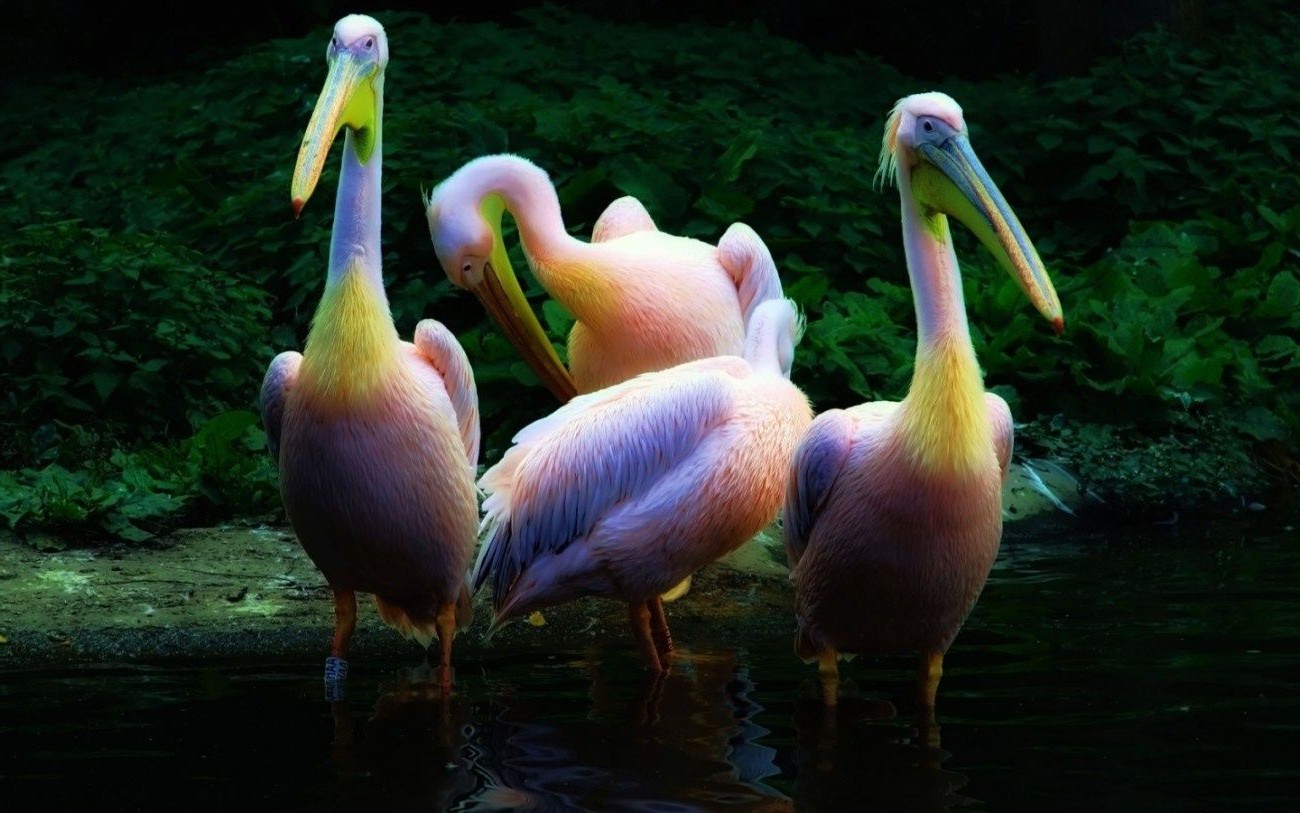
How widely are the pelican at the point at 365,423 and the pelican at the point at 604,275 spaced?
3.05 ft

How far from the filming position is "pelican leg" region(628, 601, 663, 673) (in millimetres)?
5020

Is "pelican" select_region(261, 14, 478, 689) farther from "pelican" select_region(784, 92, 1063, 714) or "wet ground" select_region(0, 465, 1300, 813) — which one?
"pelican" select_region(784, 92, 1063, 714)

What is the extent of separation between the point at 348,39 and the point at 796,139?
435 cm

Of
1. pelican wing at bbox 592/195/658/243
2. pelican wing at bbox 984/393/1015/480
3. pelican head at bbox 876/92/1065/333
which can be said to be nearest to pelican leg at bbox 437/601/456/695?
pelican wing at bbox 984/393/1015/480

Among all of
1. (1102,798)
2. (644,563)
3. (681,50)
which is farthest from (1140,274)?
(1102,798)

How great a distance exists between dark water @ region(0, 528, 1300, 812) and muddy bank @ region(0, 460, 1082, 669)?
0.20 meters

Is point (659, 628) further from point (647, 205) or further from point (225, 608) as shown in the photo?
point (647, 205)

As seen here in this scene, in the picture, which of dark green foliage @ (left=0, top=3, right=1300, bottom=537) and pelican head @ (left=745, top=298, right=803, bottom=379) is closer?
pelican head @ (left=745, top=298, right=803, bottom=379)

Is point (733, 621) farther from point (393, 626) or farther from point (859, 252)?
point (859, 252)

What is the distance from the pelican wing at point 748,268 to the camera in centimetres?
600

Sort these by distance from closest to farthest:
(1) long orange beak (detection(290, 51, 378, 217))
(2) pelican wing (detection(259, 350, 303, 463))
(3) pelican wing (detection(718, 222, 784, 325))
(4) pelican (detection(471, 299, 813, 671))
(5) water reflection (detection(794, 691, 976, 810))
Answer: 1. (5) water reflection (detection(794, 691, 976, 810))
2. (1) long orange beak (detection(290, 51, 378, 217))
3. (4) pelican (detection(471, 299, 813, 671))
4. (2) pelican wing (detection(259, 350, 303, 463))
5. (3) pelican wing (detection(718, 222, 784, 325))

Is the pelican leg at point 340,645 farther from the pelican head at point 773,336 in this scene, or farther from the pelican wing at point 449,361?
the pelican head at point 773,336

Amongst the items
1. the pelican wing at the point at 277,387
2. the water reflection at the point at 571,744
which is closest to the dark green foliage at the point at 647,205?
the pelican wing at the point at 277,387

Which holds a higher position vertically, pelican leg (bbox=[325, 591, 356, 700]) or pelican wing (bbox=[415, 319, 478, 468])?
pelican wing (bbox=[415, 319, 478, 468])
